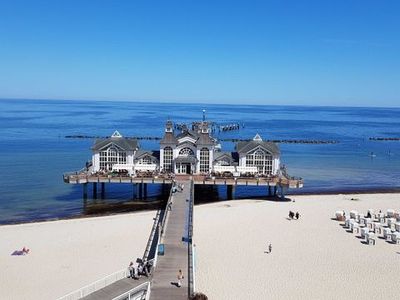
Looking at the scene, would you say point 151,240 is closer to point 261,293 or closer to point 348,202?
point 261,293

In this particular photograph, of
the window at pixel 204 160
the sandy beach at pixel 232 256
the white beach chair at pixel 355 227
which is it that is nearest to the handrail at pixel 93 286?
the sandy beach at pixel 232 256

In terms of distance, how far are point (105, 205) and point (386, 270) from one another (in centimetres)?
2557

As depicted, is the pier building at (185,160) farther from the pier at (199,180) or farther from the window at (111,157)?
the pier at (199,180)

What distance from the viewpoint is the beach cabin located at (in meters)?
45.8

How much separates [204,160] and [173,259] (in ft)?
73.6

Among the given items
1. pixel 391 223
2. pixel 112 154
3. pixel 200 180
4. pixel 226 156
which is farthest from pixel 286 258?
pixel 112 154

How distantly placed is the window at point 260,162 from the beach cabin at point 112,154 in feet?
36.0

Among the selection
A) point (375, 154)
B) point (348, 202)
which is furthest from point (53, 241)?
point (375, 154)

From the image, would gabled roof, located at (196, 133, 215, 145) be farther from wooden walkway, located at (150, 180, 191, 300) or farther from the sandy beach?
wooden walkway, located at (150, 180, 191, 300)

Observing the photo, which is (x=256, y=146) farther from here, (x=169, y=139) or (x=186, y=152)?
(x=169, y=139)

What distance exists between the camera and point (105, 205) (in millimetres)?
43188

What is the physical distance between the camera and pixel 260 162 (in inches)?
1816

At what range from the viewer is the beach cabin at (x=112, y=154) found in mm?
45750

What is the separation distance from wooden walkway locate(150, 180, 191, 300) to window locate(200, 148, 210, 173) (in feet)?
35.6
